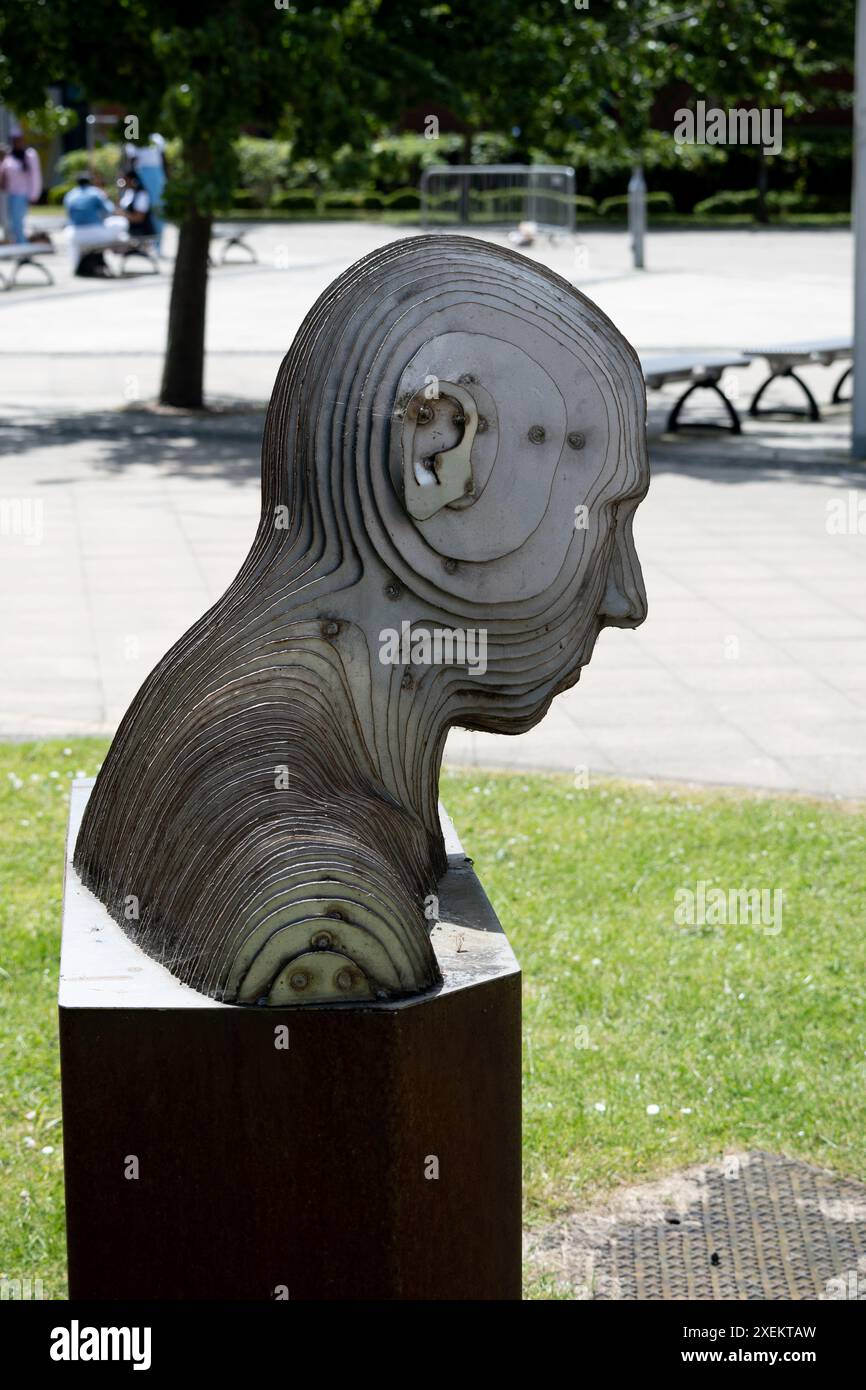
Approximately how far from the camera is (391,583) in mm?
3018

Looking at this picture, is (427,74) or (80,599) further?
(427,74)

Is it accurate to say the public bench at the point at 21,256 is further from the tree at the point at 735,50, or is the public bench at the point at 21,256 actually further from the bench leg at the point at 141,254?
A: the tree at the point at 735,50

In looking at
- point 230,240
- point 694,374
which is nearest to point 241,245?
point 230,240

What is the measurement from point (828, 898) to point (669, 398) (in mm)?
Answer: 12811

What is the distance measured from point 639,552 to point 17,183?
2473cm

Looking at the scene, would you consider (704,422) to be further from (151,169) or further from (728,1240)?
(151,169)

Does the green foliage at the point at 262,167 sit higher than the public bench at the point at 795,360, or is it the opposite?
the green foliage at the point at 262,167

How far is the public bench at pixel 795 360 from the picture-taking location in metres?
15.9

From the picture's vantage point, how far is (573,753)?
7.60 m

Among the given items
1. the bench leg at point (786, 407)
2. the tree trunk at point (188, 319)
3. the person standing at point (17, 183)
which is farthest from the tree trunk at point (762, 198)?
the tree trunk at point (188, 319)

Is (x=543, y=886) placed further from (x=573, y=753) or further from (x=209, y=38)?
(x=209, y=38)

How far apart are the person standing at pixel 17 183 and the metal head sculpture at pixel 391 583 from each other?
105 feet
